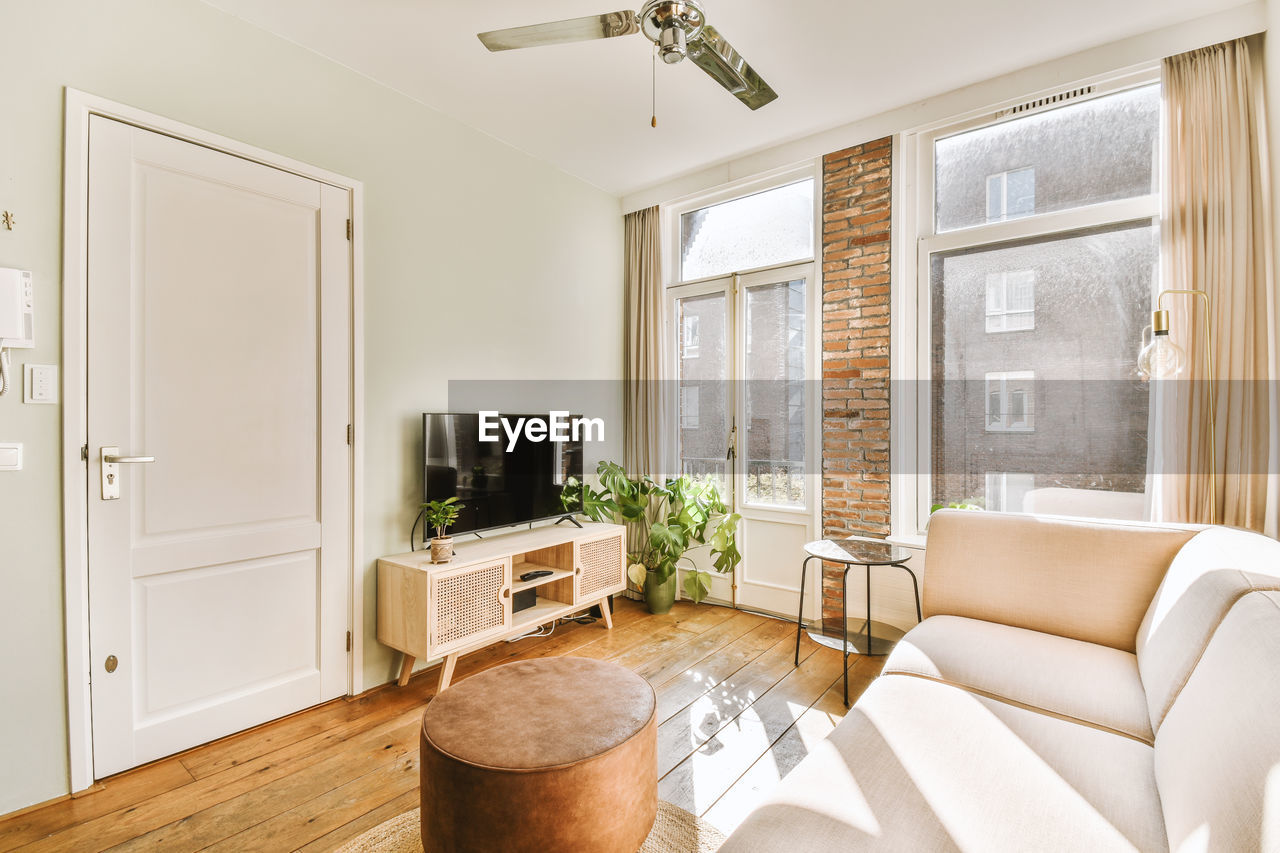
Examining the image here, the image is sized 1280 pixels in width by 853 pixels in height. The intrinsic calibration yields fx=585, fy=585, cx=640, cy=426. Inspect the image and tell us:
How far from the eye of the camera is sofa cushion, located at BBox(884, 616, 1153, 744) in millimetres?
1529

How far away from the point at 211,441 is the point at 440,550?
961 millimetres

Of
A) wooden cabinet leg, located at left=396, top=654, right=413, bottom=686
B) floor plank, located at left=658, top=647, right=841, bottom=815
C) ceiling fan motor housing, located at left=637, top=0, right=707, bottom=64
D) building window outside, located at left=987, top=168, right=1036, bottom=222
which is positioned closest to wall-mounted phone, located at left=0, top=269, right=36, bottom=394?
wooden cabinet leg, located at left=396, top=654, right=413, bottom=686

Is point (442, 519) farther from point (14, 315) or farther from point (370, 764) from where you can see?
point (14, 315)

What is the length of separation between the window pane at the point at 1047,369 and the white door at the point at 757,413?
0.73 m

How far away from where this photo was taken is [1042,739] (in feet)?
4.56

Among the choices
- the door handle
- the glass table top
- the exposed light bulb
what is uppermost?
the exposed light bulb

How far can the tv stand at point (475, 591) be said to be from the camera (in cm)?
251

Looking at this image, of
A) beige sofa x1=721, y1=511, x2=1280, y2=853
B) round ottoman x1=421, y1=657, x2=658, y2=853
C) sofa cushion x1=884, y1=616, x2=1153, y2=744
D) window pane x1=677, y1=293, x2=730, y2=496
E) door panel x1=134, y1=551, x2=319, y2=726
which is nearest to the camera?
beige sofa x1=721, y1=511, x2=1280, y2=853

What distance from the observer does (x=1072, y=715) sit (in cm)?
154

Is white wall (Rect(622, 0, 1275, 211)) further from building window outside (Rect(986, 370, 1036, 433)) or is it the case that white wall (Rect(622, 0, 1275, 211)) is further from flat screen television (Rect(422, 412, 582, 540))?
flat screen television (Rect(422, 412, 582, 540))

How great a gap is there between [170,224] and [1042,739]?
10.2ft

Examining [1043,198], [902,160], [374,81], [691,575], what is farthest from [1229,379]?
[374,81]

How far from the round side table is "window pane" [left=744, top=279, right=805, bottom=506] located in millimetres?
570

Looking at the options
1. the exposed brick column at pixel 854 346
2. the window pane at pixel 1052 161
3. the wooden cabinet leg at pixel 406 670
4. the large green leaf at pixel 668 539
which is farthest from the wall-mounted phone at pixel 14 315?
the window pane at pixel 1052 161
